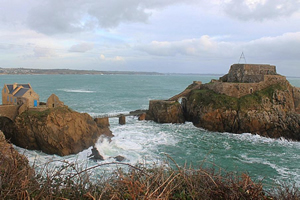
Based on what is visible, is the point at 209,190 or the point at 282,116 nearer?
the point at 209,190

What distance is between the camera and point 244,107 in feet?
104

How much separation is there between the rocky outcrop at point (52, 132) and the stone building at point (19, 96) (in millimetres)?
2044

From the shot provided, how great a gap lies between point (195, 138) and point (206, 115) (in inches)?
220

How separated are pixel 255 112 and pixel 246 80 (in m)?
7.96

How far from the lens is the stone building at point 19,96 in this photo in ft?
81.0

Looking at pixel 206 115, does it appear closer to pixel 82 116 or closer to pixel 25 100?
pixel 82 116

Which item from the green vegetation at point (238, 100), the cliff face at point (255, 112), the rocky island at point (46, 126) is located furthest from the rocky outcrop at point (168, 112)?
the rocky island at point (46, 126)

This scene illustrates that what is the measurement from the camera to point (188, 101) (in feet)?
123

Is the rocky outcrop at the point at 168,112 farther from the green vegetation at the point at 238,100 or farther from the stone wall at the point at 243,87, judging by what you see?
the stone wall at the point at 243,87

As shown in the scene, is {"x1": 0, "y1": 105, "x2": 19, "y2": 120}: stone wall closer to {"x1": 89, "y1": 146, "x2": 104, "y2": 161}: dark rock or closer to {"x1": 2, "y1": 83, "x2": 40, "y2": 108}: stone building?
{"x1": 2, "y1": 83, "x2": 40, "y2": 108}: stone building

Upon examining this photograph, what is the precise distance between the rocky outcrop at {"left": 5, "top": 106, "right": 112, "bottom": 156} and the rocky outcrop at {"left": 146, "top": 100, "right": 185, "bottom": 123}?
14675 mm

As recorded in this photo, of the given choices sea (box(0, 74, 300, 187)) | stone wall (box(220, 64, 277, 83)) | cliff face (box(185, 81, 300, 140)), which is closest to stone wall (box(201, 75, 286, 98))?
cliff face (box(185, 81, 300, 140))

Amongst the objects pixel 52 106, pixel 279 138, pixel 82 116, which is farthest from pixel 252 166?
pixel 52 106

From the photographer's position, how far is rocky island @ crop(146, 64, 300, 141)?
3038 centimetres
